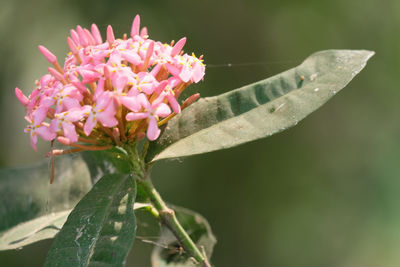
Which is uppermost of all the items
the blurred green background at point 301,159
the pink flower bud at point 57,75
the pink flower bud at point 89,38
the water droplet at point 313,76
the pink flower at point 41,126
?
the pink flower bud at point 89,38

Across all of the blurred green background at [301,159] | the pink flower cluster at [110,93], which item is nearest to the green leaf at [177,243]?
the pink flower cluster at [110,93]

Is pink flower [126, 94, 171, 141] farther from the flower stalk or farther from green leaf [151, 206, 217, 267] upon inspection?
green leaf [151, 206, 217, 267]

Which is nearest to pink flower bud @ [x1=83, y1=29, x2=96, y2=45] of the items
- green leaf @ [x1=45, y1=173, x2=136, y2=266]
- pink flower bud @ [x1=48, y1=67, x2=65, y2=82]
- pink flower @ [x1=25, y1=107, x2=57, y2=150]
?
pink flower bud @ [x1=48, y1=67, x2=65, y2=82]

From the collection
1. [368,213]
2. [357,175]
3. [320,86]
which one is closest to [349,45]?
[357,175]

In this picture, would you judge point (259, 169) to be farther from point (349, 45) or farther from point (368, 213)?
point (349, 45)

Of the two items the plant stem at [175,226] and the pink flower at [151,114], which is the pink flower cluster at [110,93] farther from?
the plant stem at [175,226]

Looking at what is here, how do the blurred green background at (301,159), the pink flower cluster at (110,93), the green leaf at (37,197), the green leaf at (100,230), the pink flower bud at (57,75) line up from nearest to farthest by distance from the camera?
1. the green leaf at (100,230)
2. the pink flower cluster at (110,93)
3. the pink flower bud at (57,75)
4. the green leaf at (37,197)
5. the blurred green background at (301,159)
